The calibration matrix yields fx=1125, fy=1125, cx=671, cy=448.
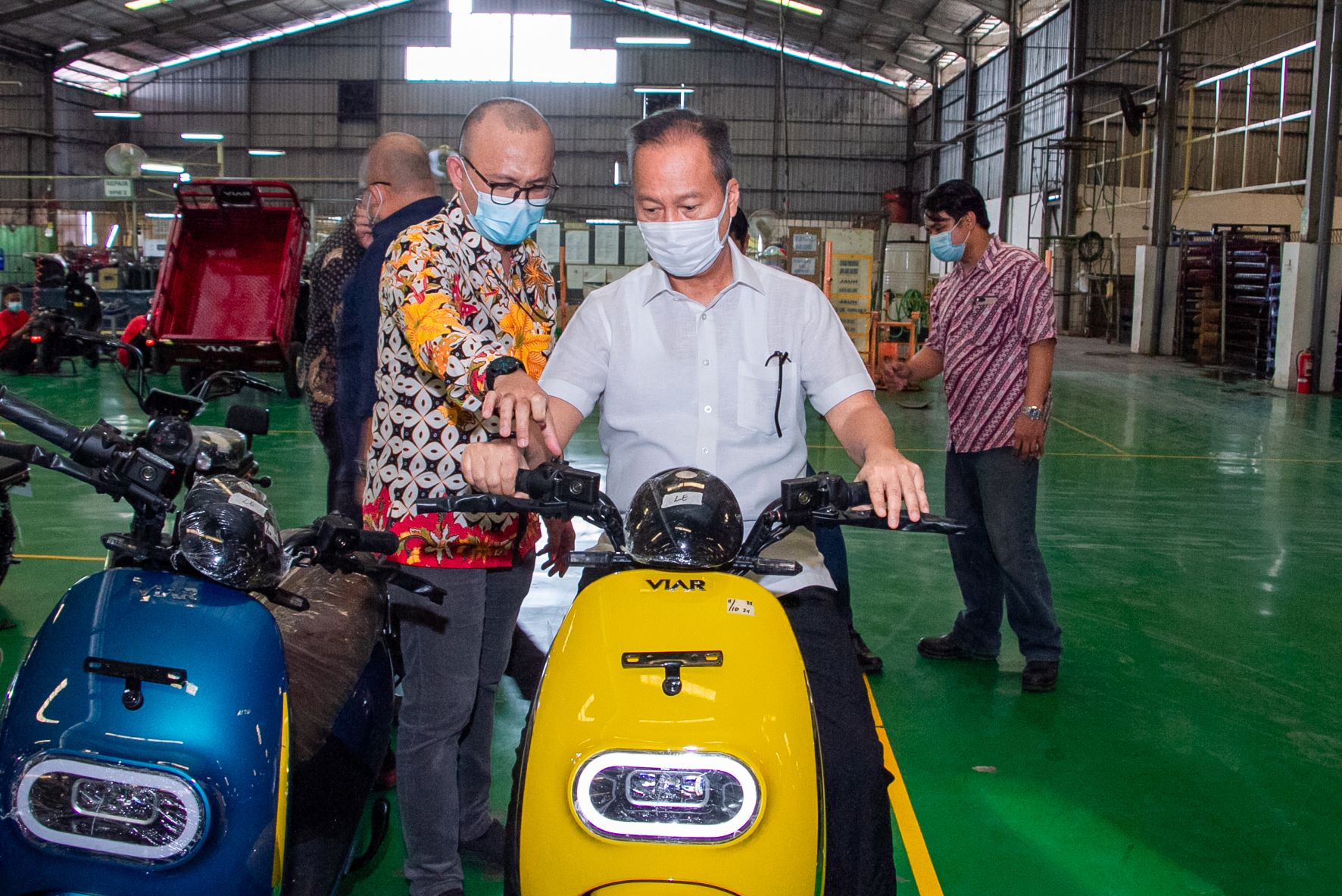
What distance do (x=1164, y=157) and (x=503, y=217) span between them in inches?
793

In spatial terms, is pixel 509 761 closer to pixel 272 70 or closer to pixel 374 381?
pixel 374 381

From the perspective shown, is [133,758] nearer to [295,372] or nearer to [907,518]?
[907,518]

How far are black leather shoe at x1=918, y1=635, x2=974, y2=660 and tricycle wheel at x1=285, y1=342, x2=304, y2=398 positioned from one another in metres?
8.48

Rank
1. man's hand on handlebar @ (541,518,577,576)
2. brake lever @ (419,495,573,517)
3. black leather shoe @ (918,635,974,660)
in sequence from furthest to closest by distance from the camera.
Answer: black leather shoe @ (918,635,974,660) → man's hand on handlebar @ (541,518,577,576) → brake lever @ (419,495,573,517)

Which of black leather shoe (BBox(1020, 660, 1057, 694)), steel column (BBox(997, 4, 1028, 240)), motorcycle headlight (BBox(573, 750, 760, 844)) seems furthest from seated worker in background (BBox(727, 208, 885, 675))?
steel column (BBox(997, 4, 1028, 240))

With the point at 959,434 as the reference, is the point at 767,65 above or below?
above

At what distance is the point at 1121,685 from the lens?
14.0 ft

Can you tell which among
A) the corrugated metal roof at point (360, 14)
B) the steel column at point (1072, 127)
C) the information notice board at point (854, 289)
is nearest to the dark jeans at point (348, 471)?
the information notice board at point (854, 289)

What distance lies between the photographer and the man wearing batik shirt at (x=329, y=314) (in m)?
3.55

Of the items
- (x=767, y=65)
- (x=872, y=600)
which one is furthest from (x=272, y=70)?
(x=872, y=600)

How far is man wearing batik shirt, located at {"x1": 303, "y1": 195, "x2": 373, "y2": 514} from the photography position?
11.6 ft

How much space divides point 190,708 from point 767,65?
33364 mm

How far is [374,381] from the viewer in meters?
2.51

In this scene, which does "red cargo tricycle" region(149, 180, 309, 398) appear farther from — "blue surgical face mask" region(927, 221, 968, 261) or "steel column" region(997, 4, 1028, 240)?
"steel column" region(997, 4, 1028, 240)
